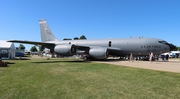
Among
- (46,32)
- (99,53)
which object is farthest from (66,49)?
(46,32)

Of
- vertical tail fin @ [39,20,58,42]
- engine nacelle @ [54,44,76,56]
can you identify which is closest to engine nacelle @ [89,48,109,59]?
engine nacelle @ [54,44,76,56]

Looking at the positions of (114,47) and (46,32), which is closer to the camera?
(114,47)

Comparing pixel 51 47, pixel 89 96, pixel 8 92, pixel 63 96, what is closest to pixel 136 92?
pixel 89 96

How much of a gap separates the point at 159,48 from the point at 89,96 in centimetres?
2087

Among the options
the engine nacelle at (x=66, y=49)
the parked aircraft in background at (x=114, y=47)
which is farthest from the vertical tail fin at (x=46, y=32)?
the engine nacelle at (x=66, y=49)

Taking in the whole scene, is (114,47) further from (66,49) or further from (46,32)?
(46,32)

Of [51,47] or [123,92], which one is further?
[51,47]

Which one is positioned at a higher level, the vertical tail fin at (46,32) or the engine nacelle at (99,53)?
the vertical tail fin at (46,32)

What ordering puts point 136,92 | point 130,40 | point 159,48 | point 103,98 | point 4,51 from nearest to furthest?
1. point 103,98
2. point 136,92
3. point 159,48
4. point 130,40
5. point 4,51

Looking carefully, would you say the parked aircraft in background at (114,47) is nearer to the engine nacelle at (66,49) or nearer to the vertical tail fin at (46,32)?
the engine nacelle at (66,49)

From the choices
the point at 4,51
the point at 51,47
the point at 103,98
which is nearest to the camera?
the point at 103,98

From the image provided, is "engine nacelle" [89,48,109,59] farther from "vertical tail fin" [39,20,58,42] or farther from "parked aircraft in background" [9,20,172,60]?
"vertical tail fin" [39,20,58,42]

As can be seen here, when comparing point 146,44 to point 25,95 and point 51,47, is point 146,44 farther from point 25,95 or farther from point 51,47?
point 25,95

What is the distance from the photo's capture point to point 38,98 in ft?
17.9
